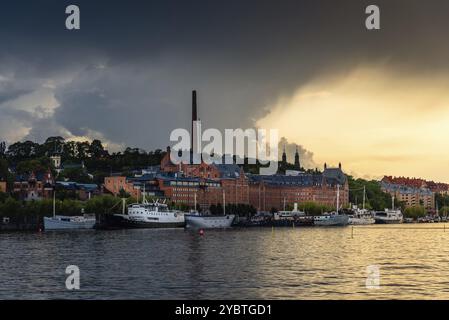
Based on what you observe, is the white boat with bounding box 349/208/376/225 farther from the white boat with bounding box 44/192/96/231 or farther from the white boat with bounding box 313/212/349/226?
the white boat with bounding box 44/192/96/231

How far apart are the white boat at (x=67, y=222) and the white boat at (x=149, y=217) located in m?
4.31

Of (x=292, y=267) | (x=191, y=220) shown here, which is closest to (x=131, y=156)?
(x=191, y=220)

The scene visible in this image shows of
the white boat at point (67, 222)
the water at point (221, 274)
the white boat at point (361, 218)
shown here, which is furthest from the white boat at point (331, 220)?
the water at point (221, 274)

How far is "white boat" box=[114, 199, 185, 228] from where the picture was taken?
99.2 m

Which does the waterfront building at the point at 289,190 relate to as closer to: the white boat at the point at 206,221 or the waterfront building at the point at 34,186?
the white boat at the point at 206,221

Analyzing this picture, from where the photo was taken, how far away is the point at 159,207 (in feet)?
348

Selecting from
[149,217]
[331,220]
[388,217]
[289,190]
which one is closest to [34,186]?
[149,217]

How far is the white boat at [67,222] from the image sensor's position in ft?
318

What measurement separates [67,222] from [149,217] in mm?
11150

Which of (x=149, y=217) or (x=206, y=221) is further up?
(x=149, y=217)

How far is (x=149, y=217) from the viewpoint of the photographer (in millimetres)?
101125

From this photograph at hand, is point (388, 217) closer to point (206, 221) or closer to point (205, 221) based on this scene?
point (206, 221)
